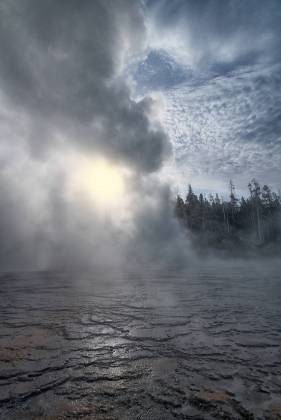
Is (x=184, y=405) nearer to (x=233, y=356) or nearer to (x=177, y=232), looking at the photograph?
(x=233, y=356)

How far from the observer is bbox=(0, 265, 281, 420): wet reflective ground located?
2.60 metres

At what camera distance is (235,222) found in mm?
57812

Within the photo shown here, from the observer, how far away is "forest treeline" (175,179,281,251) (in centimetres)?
4512

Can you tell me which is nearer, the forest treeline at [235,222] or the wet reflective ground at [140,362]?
the wet reflective ground at [140,362]

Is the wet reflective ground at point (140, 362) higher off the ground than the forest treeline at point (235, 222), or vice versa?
the forest treeline at point (235, 222)

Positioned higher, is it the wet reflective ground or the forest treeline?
the forest treeline

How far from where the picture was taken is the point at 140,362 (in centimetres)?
365

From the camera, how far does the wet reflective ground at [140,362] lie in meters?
2.60

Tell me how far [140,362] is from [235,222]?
58620 mm

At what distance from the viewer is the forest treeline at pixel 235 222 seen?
4512cm

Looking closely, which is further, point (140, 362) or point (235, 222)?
point (235, 222)

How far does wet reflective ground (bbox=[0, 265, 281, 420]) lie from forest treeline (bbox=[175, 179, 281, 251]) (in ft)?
126

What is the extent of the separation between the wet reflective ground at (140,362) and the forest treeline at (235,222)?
3838 centimetres

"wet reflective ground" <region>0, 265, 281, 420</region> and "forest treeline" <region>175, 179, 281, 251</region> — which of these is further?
"forest treeline" <region>175, 179, 281, 251</region>
